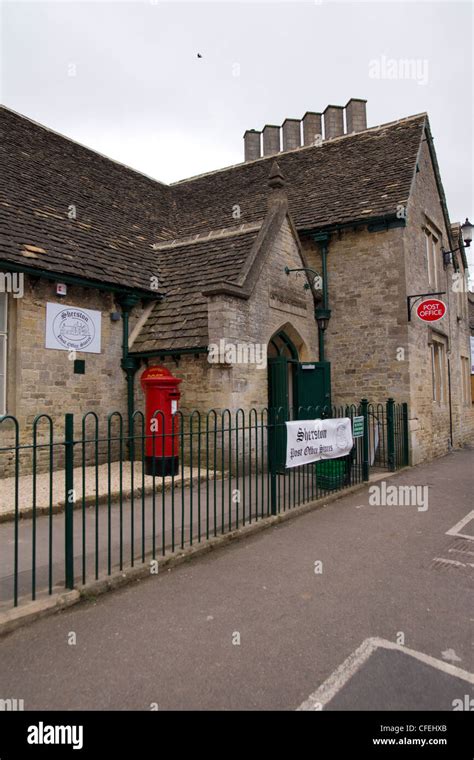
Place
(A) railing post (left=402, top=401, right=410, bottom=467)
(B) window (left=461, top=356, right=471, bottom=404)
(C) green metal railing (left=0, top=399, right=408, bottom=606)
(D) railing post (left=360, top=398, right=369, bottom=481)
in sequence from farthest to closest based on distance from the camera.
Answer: (B) window (left=461, top=356, right=471, bottom=404)
(A) railing post (left=402, top=401, right=410, bottom=467)
(D) railing post (left=360, top=398, right=369, bottom=481)
(C) green metal railing (left=0, top=399, right=408, bottom=606)

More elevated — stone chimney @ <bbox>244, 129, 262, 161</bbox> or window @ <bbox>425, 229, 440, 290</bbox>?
stone chimney @ <bbox>244, 129, 262, 161</bbox>

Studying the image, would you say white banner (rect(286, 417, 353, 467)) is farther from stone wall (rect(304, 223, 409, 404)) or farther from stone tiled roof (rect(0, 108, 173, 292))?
stone tiled roof (rect(0, 108, 173, 292))

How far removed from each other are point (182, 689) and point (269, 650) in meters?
0.74

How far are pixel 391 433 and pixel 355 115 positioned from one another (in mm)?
16952

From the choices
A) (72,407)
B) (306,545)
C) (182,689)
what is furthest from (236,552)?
(72,407)

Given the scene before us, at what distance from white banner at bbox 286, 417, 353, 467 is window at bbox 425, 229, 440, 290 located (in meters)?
8.67

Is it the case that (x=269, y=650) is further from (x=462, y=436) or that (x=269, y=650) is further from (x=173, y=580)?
(x=462, y=436)

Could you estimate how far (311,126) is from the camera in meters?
23.4

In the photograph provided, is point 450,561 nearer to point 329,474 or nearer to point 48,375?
point 329,474

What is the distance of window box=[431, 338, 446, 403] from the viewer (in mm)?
15525

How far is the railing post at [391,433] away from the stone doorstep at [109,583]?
5.32 metres

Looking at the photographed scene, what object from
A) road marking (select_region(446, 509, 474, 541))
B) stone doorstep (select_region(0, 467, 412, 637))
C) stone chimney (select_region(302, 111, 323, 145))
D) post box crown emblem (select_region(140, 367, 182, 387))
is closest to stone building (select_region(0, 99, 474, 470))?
post box crown emblem (select_region(140, 367, 182, 387))

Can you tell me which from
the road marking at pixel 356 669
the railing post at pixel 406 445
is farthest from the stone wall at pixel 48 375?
the road marking at pixel 356 669
